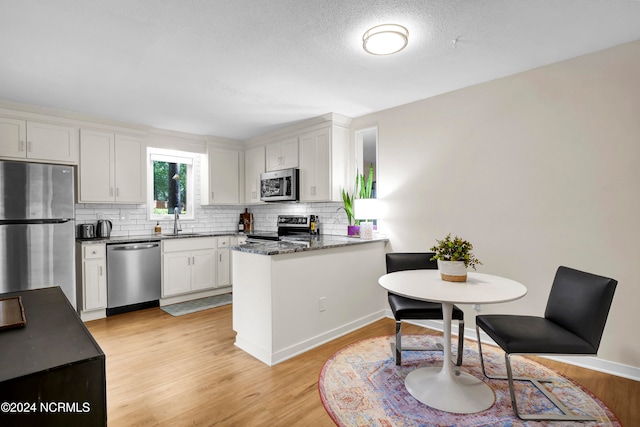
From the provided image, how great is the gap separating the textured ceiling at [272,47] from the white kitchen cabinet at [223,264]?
212 cm

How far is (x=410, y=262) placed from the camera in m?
3.06

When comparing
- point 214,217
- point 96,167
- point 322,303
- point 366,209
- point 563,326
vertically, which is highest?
point 96,167

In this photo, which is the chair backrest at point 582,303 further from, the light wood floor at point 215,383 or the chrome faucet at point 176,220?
the chrome faucet at point 176,220

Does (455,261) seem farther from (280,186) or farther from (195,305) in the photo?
(195,305)

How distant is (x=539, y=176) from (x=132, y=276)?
4594 mm

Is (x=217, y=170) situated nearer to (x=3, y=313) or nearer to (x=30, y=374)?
(x=3, y=313)

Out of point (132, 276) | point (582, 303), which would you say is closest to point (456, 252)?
point (582, 303)

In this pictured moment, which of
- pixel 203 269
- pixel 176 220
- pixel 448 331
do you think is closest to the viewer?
pixel 448 331

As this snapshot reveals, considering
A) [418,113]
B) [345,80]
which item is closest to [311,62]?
[345,80]

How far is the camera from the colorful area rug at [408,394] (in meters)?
1.94

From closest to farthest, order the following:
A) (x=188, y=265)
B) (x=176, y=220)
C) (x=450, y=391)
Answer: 1. (x=450, y=391)
2. (x=188, y=265)
3. (x=176, y=220)

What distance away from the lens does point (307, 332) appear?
117 inches

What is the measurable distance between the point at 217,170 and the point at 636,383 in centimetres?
526

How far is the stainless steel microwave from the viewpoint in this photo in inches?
176
